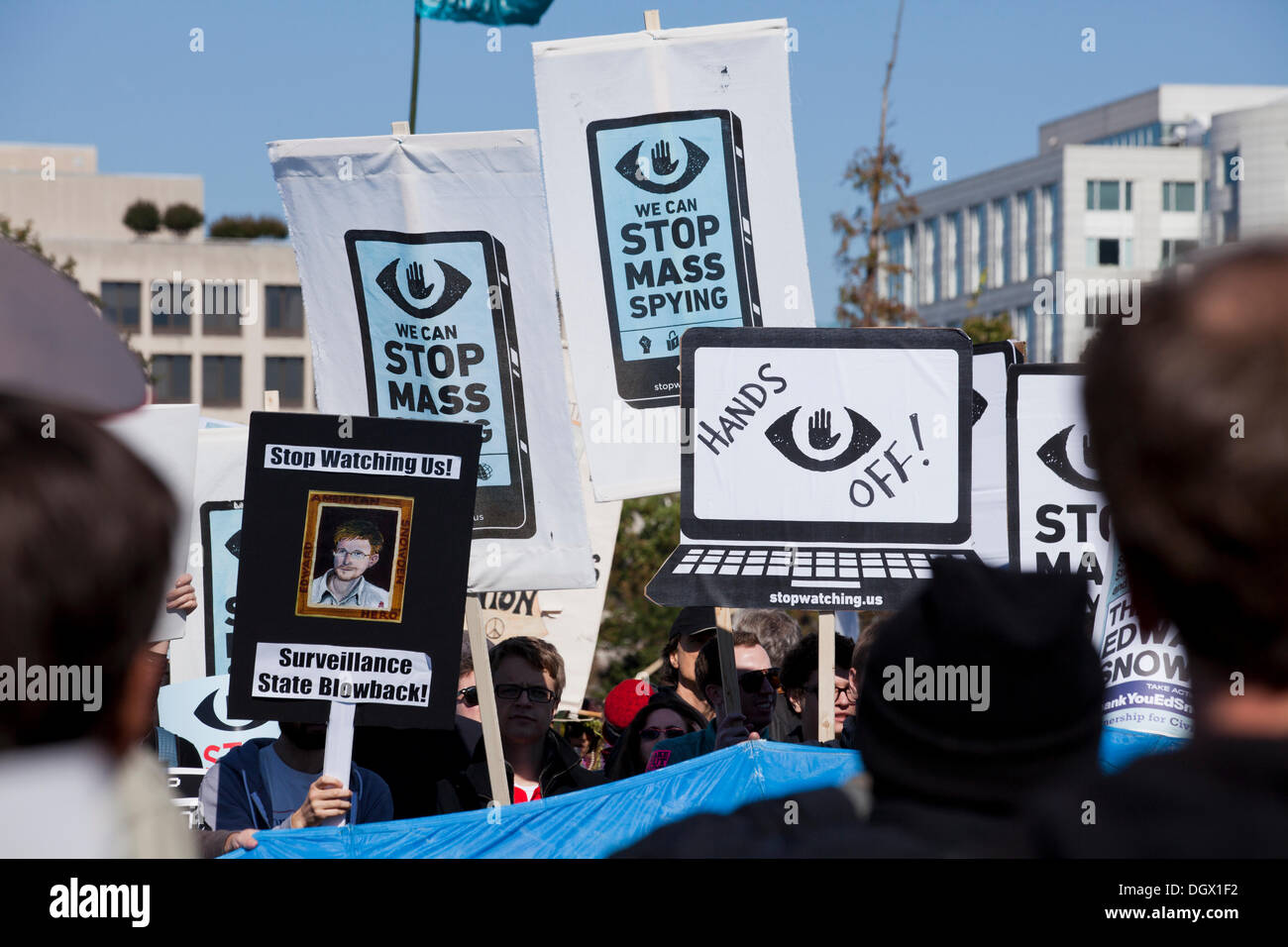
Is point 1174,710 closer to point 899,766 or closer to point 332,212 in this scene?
point 332,212

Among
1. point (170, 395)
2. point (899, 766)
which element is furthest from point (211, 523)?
point (170, 395)

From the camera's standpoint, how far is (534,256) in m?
5.23

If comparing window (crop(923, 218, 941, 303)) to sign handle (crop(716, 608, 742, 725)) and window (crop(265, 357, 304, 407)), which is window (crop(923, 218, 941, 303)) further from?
sign handle (crop(716, 608, 742, 725))

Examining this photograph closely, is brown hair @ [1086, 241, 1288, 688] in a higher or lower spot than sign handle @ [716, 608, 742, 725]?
higher

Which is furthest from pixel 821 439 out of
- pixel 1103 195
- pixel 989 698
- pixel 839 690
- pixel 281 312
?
pixel 1103 195

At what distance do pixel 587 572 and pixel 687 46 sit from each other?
2065 millimetres

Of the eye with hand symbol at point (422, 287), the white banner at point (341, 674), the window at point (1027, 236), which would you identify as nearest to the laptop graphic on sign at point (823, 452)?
the eye with hand symbol at point (422, 287)

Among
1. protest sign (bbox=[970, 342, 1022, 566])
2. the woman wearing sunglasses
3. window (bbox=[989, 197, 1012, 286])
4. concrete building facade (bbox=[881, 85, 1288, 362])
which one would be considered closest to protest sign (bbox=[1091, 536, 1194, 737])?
protest sign (bbox=[970, 342, 1022, 566])

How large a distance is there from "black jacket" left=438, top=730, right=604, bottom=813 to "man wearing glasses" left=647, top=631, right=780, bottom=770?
29 cm

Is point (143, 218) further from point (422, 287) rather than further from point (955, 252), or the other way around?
point (422, 287)

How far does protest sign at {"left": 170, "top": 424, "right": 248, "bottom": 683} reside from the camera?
254 inches
